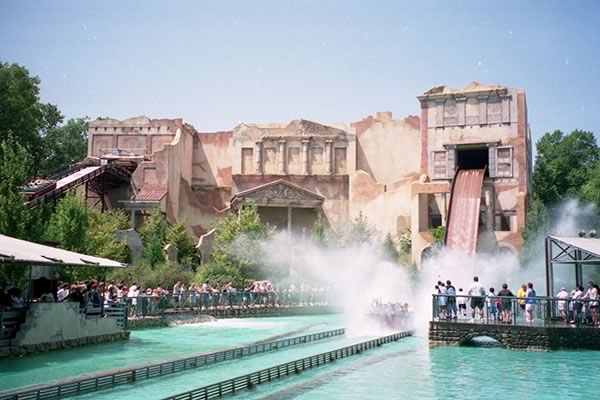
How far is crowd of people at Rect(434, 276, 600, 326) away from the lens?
22875mm

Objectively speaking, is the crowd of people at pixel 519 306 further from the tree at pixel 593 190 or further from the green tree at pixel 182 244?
the tree at pixel 593 190

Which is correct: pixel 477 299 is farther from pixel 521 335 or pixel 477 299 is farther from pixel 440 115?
pixel 440 115

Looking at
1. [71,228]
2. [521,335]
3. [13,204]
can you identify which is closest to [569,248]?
[521,335]

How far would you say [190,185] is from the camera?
6400cm

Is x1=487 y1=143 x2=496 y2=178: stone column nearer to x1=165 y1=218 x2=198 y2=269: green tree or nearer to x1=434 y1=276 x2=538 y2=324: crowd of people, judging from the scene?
x1=165 y1=218 x2=198 y2=269: green tree

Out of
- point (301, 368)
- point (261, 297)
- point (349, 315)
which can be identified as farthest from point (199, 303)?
point (301, 368)

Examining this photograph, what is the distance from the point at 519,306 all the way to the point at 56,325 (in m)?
15.6

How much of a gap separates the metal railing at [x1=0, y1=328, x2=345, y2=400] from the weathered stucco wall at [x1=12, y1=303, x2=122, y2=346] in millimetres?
5168

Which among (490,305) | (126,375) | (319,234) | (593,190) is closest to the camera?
(126,375)

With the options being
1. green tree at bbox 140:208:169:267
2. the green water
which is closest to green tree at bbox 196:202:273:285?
green tree at bbox 140:208:169:267

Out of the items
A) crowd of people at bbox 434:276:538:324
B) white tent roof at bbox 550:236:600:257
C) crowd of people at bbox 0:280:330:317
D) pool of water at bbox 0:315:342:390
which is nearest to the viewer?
pool of water at bbox 0:315:342:390

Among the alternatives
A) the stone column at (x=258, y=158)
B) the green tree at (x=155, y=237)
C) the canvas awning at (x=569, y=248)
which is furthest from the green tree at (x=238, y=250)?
the canvas awning at (x=569, y=248)

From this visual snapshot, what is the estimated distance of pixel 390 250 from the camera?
173 feet

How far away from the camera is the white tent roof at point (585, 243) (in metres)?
22.8
